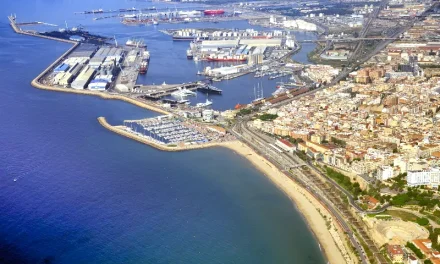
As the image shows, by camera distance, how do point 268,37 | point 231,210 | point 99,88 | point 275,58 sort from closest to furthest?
point 231,210 < point 99,88 < point 275,58 < point 268,37

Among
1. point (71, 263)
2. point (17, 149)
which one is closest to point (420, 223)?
point (71, 263)

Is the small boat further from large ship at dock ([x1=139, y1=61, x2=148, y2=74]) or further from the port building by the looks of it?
large ship at dock ([x1=139, y1=61, x2=148, y2=74])

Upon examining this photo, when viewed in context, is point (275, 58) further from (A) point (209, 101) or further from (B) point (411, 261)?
(B) point (411, 261)

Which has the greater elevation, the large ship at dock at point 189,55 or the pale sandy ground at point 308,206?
the pale sandy ground at point 308,206

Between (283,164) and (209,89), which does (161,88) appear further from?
(283,164)

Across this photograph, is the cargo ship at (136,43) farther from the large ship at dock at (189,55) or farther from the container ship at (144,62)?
the large ship at dock at (189,55)

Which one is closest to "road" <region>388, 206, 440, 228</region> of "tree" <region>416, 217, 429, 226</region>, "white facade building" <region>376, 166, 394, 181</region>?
"tree" <region>416, 217, 429, 226</region>

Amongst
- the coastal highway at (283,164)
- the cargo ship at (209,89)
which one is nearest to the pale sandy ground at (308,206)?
the coastal highway at (283,164)
